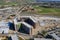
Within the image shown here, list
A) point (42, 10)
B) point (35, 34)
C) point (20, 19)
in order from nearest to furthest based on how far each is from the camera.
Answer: point (35, 34) < point (20, 19) < point (42, 10)

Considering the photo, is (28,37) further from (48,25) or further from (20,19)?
(20,19)

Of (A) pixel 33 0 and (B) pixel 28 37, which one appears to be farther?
(A) pixel 33 0

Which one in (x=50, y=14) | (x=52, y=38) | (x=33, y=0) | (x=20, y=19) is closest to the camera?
(x=52, y=38)

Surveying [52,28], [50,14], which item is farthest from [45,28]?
[50,14]

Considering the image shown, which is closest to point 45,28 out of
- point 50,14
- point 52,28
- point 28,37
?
point 52,28

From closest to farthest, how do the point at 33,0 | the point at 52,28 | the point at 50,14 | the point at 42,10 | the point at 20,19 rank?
the point at 52,28
the point at 20,19
the point at 50,14
the point at 42,10
the point at 33,0

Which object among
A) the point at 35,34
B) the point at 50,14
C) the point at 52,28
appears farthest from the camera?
the point at 50,14

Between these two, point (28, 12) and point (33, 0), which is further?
point (33, 0)

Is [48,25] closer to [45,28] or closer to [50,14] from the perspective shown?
[45,28]
